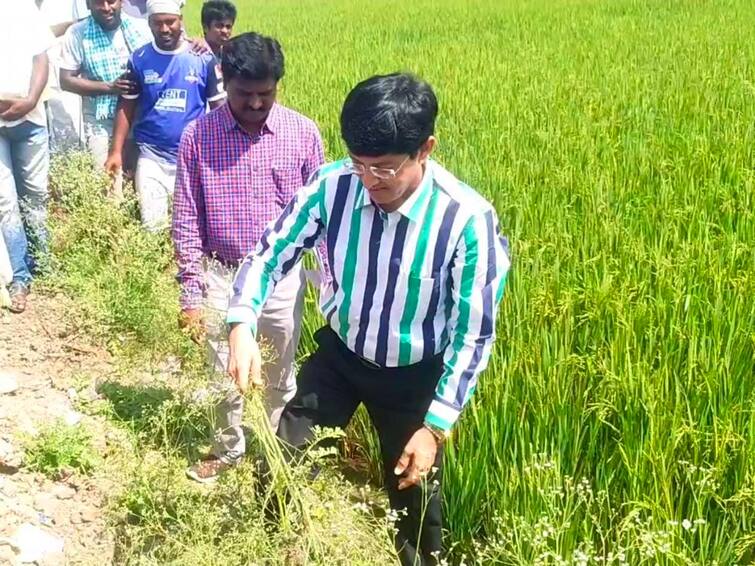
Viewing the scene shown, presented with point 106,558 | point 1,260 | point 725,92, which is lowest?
point 106,558

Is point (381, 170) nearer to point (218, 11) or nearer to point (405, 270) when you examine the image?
point (405, 270)

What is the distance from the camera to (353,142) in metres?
1.75

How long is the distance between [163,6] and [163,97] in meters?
0.44

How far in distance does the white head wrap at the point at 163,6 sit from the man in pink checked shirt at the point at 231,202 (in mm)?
1531

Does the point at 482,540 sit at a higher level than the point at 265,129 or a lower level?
lower

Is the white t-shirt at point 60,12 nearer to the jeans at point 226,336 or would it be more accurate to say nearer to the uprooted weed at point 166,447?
the uprooted weed at point 166,447

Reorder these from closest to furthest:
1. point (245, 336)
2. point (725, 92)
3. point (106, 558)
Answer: point (245, 336), point (106, 558), point (725, 92)

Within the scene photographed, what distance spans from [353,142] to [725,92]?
5.07 metres

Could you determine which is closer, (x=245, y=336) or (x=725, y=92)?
(x=245, y=336)

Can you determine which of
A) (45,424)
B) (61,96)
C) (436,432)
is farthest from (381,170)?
(61,96)

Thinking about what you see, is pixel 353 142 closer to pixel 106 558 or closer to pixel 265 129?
pixel 265 129

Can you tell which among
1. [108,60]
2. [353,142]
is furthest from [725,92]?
[353,142]

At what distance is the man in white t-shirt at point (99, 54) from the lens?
4.31 metres

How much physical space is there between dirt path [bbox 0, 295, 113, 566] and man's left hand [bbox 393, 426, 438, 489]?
107 cm
